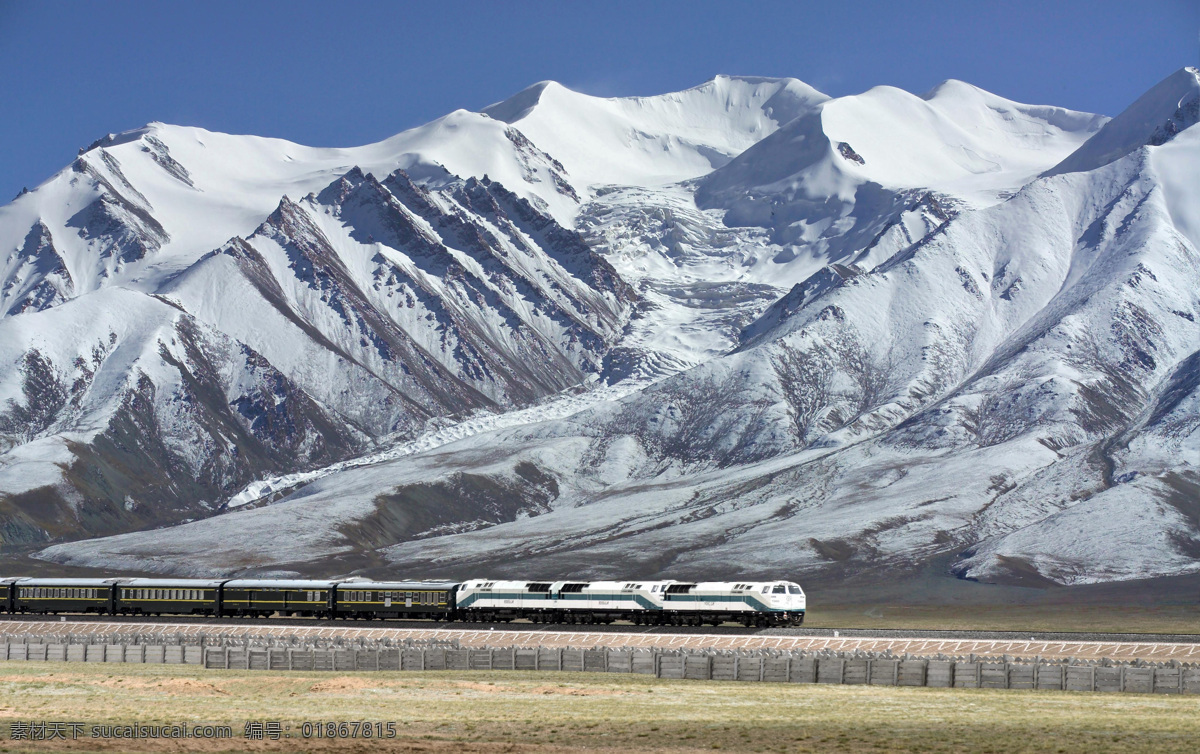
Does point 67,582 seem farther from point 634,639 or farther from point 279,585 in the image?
point 634,639

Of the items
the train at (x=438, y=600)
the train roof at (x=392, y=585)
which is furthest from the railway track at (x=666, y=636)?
the train roof at (x=392, y=585)

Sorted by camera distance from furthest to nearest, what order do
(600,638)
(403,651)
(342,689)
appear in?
(600,638), (403,651), (342,689)

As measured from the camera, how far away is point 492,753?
51125mm

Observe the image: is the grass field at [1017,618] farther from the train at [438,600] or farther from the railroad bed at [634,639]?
the railroad bed at [634,639]

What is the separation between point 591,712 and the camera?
6159 cm

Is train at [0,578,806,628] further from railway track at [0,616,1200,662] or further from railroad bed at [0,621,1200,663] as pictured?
railroad bed at [0,621,1200,663]

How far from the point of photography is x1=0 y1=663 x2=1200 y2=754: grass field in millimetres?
52406

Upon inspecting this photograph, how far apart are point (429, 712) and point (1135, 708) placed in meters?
32.2

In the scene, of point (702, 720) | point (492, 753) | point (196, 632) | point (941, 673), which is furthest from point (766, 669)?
point (196, 632)

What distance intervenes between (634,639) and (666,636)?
2499 millimetres

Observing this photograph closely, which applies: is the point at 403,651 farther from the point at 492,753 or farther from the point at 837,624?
the point at 837,624

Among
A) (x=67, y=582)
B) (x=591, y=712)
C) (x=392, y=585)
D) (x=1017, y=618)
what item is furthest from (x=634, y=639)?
(x=1017, y=618)

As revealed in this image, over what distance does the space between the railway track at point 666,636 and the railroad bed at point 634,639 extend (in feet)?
0.23

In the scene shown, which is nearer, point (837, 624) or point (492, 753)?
point (492, 753)
